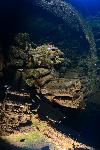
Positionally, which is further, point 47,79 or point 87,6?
point 87,6

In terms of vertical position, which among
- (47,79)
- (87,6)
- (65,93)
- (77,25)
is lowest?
(65,93)

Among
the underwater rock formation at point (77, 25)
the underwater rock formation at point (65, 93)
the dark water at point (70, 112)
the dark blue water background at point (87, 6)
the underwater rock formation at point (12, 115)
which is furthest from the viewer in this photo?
the dark blue water background at point (87, 6)

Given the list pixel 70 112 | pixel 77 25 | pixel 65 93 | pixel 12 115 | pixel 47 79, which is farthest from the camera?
pixel 77 25

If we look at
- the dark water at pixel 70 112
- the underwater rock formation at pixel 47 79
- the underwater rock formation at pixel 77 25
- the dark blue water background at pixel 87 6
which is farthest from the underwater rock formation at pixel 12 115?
the dark blue water background at pixel 87 6

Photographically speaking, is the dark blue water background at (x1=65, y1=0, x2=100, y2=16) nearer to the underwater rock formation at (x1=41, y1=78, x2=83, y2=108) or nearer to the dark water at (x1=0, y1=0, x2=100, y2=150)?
the dark water at (x1=0, y1=0, x2=100, y2=150)

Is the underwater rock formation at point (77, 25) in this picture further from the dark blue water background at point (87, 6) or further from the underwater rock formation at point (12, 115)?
the dark blue water background at point (87, 6)

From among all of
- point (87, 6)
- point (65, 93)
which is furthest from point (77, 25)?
point (87, 6)

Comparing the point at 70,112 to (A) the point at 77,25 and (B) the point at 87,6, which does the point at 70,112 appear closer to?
(A) the point at 77,25

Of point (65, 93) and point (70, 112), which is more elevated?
point (65, 93)

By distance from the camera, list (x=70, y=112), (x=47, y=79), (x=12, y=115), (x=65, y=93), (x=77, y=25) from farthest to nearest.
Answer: (x=77, y=25) < (x=47, y=79) < (x=70, y=112) < (x=65, y=93) < (x=12, y=115)

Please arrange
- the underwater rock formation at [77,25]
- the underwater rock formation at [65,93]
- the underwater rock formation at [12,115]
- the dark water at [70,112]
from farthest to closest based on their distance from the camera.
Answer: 1. the underwater rock formation at [77,25]
2. the dark water at [70,112]
3. the underwater rock formation at [65,93]
4. the underwater rock formation at [12,115]

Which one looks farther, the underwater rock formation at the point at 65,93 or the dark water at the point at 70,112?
the dark water at the point at 70,112

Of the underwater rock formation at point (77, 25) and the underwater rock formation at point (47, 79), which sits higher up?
the underwater rock formation at point (77, 25)
